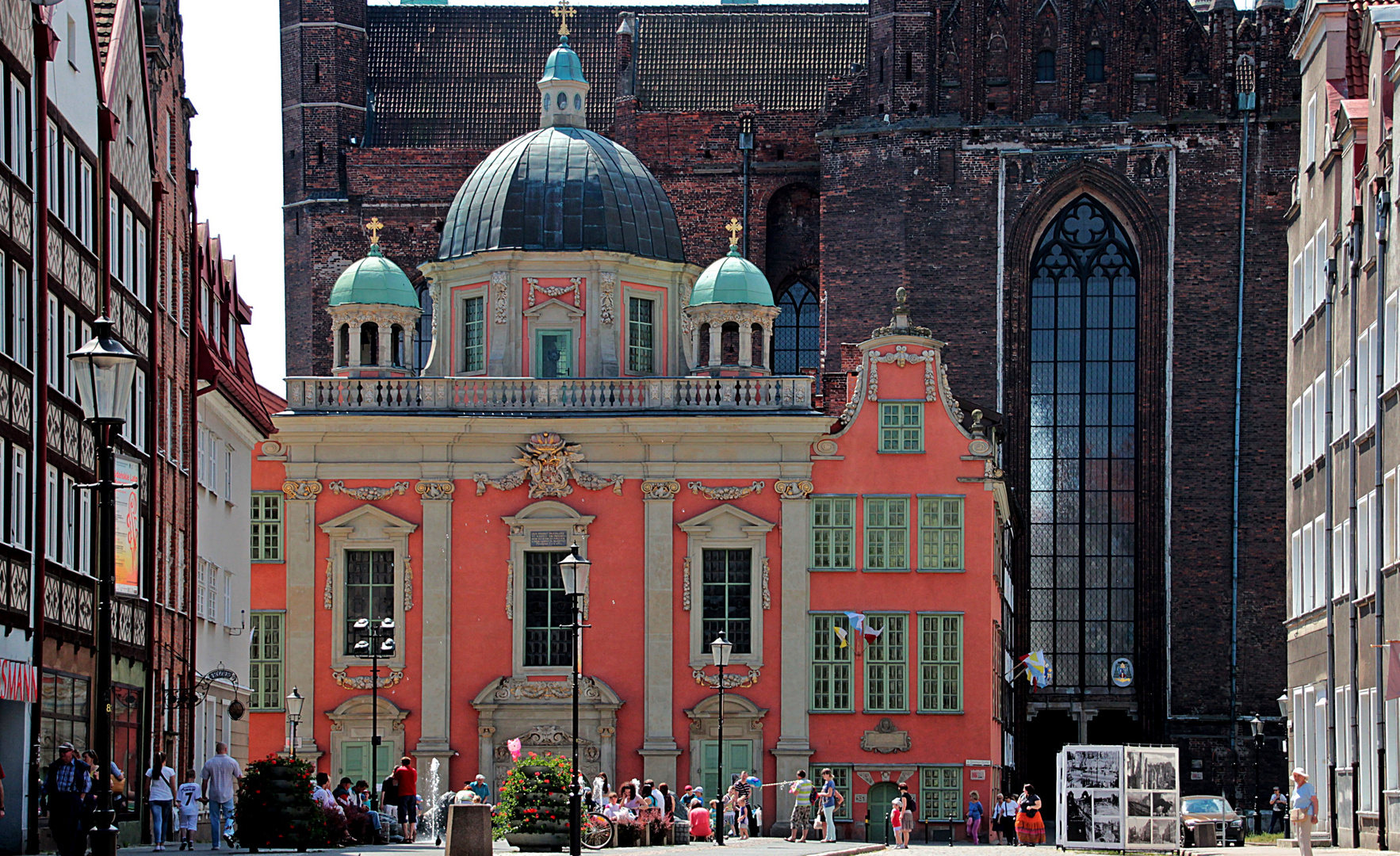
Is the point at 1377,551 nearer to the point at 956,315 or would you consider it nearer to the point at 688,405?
the point at 688,405

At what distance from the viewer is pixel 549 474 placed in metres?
56.2

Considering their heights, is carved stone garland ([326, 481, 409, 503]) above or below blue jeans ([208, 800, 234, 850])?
above

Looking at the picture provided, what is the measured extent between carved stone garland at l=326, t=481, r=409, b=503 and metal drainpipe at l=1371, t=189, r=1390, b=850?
24.4m

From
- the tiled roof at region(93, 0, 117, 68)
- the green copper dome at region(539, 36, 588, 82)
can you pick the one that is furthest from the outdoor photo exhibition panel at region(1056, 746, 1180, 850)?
the green copper dome at region(539, 36, 588, 82)

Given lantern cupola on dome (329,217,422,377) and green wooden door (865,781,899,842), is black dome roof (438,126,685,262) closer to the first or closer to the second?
lantern cupola on dome (329,217,422,377)

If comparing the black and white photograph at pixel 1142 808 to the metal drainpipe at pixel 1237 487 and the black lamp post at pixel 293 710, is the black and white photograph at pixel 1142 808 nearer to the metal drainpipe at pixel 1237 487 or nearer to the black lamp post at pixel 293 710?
the black lamp post at pixel 293 710

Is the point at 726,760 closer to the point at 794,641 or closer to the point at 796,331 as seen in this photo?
the point at 794,641

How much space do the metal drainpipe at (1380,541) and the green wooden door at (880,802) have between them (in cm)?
1719

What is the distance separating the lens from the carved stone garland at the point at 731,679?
55.1 metres

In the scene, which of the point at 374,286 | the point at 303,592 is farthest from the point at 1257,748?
the point at 374,286

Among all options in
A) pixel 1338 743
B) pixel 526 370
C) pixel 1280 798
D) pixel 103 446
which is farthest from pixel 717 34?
pixel 103 446

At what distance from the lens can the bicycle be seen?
36219 millimetres

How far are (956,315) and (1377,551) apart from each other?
2794cm

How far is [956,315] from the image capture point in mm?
65562
